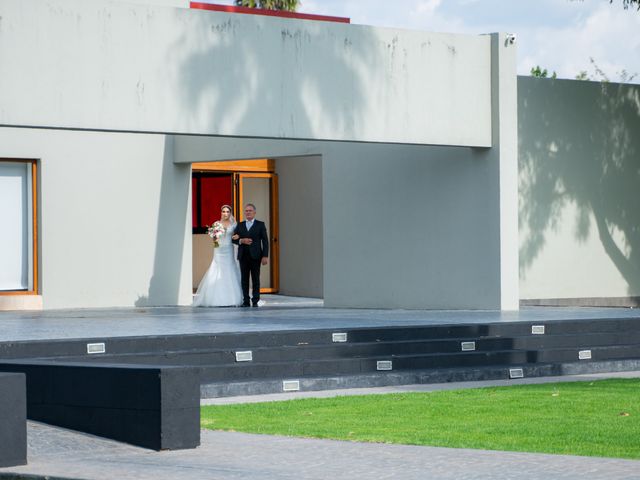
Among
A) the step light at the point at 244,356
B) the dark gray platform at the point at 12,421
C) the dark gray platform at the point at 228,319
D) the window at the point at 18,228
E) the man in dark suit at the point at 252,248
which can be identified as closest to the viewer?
the dark gray platform at the point at 12,421

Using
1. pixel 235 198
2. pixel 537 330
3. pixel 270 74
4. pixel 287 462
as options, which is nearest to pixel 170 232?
pixel 235 198

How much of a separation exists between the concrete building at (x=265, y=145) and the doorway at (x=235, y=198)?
1007mm

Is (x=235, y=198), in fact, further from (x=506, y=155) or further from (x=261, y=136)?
(x=261, y=136)

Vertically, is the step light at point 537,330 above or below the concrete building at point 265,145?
below

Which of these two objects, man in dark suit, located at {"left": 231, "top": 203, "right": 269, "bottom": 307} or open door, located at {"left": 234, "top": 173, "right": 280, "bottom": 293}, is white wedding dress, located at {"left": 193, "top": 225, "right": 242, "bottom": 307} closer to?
man in dark suit, located at {"left": 231, "top": 203, "right": 269, "bottom": 307}

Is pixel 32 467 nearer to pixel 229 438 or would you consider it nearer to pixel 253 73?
pixel 229 438

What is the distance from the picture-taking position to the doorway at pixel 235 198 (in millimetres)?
28312

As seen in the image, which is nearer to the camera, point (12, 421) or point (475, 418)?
point (12, 421)

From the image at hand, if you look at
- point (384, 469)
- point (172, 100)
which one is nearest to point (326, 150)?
point (172, 100)

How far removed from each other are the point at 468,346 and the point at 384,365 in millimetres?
1441

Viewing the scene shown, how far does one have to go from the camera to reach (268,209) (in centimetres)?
2914

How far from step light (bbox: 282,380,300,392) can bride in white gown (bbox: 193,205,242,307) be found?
991 centimetres

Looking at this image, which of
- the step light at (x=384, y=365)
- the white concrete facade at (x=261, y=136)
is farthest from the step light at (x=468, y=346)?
the white concrete facade at (x=261, y=136)

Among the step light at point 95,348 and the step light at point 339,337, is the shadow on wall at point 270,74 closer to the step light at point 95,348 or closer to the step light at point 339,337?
the step light at point 339,337
